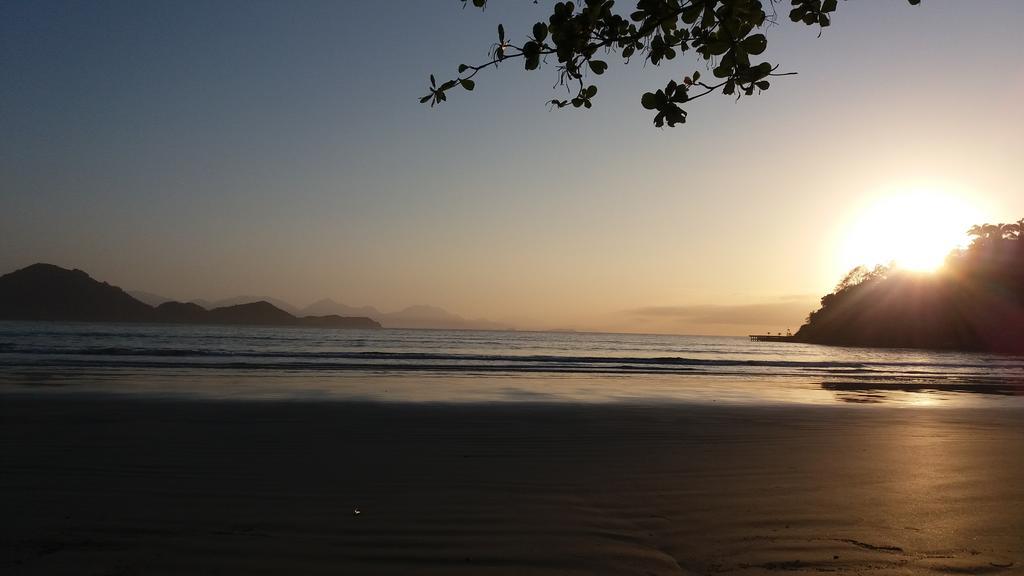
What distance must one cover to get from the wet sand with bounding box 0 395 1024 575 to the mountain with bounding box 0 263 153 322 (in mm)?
142978

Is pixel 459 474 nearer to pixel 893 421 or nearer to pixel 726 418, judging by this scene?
pixel 726 418

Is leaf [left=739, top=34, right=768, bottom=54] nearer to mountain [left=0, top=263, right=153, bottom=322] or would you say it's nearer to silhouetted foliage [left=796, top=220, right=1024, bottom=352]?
silhouetted foliage [left=796, top=220, right=1024, bottom=352]

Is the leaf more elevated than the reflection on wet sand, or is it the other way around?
the leaf

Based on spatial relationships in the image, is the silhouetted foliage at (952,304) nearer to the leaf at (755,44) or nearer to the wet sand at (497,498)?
the wet sand at (497,498)

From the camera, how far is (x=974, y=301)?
80062 mm

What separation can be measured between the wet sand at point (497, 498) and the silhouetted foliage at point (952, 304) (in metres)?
81.9

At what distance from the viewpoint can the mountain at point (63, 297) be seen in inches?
5221

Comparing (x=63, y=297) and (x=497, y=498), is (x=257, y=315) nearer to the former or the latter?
(x=63, y=297)

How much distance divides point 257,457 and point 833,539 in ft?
19.0

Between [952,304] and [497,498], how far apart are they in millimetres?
96633

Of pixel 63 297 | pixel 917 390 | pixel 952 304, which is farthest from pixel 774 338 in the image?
pixel 63 297

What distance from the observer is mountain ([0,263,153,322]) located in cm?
13262

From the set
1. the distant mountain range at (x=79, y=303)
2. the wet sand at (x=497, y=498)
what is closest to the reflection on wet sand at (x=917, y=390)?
the wet sand at (x=497, y=498)

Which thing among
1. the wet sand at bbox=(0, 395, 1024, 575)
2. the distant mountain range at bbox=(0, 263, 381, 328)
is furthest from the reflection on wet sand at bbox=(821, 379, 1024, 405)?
the distant mountain range at bbox=(0, 263, 381, 328)
